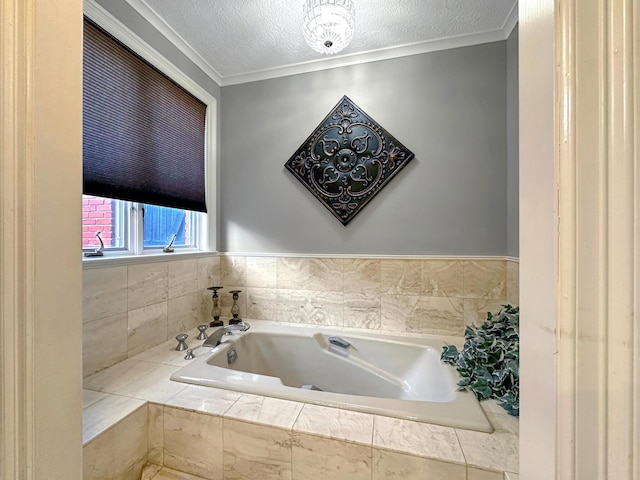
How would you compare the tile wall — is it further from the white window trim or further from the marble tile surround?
the white window trim

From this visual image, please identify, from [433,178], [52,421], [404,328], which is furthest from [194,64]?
[404,328]

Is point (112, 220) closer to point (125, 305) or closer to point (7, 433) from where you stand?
point (125, 305)

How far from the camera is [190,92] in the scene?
1774 millimetres

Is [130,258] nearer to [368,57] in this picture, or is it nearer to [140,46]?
[140,46]

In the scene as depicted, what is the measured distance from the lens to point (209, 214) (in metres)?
1.98

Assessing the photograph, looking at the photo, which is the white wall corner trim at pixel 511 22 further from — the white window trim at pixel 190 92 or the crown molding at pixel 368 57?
the white window trim at pixel 190 92

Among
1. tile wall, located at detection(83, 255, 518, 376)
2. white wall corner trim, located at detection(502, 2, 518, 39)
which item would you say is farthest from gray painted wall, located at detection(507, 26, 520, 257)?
tile wall, located at detection(83, 255, 518, 376)

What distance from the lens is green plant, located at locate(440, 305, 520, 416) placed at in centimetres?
96

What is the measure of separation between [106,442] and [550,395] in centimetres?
120

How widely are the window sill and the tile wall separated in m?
0.02

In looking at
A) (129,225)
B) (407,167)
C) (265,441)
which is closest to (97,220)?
(129,225)

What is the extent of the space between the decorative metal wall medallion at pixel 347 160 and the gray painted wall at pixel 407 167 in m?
0.06

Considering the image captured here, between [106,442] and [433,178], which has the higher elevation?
[433,178]

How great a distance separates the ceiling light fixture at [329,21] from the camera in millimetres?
1213
